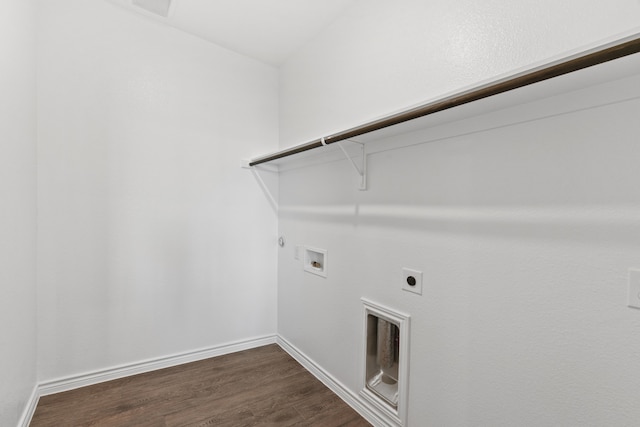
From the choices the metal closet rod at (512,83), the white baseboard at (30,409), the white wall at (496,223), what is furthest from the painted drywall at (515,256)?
the white baseboard at (30,409)

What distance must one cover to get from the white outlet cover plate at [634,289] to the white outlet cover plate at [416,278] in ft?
2.35

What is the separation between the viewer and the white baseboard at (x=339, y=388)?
1663mm

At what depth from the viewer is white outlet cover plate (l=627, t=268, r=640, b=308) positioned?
2.77 ft

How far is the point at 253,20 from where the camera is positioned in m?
2.09

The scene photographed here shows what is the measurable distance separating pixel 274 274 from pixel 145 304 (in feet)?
3.38

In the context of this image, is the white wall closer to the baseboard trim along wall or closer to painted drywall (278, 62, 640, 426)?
painted drywall (278, 62, 640, 426)

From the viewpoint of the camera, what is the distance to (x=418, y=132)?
1442mm

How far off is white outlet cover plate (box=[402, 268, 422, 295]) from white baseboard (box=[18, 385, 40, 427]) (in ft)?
6.90

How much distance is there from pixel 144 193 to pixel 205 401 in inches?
57.8

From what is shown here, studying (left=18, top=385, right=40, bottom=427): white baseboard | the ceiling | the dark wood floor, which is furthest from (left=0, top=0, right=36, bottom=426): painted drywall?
the ceiling

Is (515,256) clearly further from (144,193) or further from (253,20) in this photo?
(144,193)

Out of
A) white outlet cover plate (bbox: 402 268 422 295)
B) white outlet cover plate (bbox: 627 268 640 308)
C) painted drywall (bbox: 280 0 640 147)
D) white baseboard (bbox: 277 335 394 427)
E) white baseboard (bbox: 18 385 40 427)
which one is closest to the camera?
white outlet cover plate (bbox: 627 268 640 308)

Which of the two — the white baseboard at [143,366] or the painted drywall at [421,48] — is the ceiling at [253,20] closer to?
the painted drywall at [421,48]

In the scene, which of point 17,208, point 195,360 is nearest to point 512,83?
point 17,208
